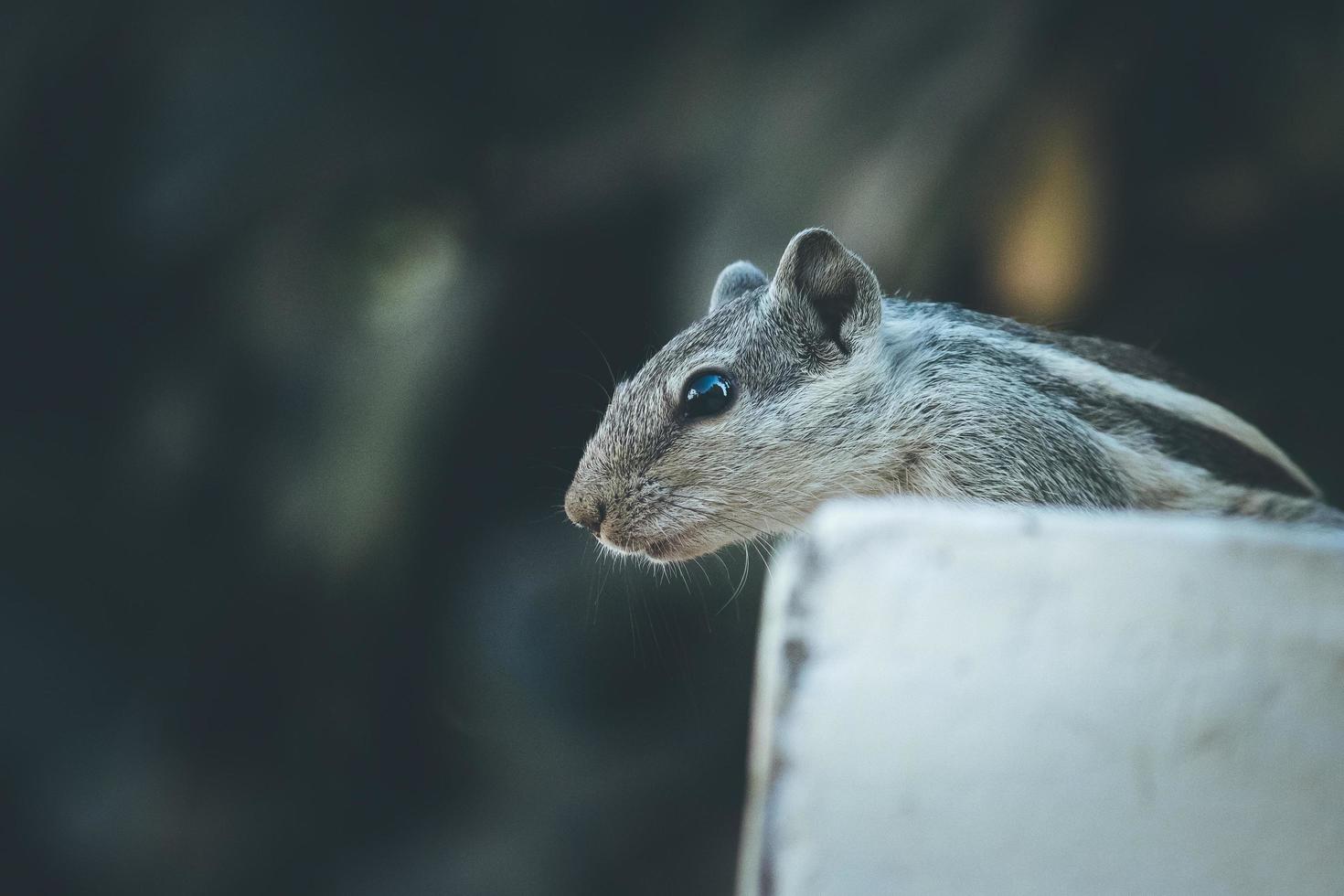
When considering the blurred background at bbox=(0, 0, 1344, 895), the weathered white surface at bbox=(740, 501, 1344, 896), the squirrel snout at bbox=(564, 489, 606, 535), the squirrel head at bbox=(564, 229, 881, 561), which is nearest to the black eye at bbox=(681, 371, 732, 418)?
the squirrel head at bbox=(564, 229, 881, 561)

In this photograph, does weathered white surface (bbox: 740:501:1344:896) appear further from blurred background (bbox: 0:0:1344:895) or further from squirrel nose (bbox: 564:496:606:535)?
blurred background (bbox: 0:0:1344:895)

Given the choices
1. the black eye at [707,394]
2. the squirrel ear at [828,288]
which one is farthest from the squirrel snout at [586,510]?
the squirrel ear at [828,288]

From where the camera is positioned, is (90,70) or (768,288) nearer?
(768,288)

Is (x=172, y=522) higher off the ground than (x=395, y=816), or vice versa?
(x=172, y=522)

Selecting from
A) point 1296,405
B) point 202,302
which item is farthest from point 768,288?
point 202,302

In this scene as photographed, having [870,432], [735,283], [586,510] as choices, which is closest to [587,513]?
[586,510]

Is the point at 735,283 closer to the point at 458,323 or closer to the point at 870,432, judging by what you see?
the point at 870,432

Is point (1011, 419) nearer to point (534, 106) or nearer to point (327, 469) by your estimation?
point (534, 106)
